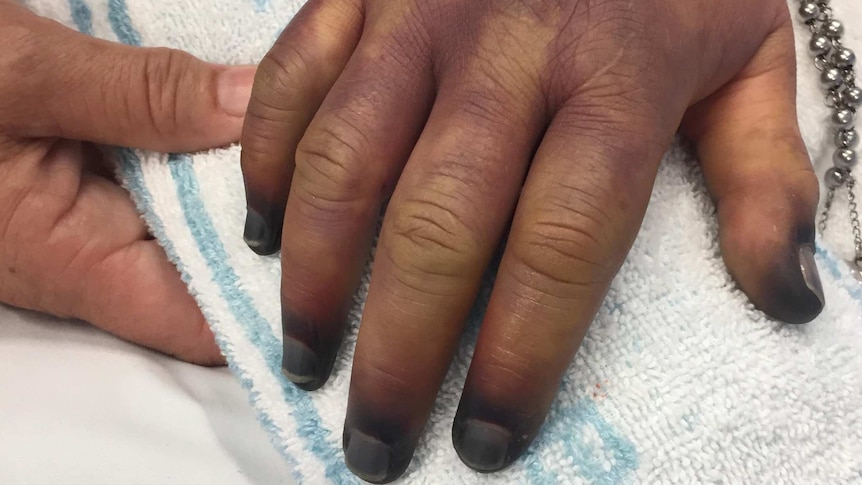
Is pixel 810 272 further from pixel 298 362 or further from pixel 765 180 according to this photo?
pixel 298 362

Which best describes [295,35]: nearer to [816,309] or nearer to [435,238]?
[435,238]

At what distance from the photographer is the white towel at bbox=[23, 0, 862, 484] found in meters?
0.40

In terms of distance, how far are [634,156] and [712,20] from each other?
0.14 meters

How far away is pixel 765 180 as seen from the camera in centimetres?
45

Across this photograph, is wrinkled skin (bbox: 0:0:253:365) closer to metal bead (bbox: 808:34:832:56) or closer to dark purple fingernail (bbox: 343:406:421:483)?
dark purple fingernail (bbox: 343:406:421:483)

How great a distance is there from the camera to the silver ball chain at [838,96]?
576 mm

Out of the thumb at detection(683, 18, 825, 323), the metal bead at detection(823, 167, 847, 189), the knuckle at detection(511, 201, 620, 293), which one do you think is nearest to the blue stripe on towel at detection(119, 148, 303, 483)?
the knuckle at detection(511, 201, 620, 293)

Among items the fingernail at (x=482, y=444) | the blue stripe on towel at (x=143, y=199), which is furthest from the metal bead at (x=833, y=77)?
the blue stripe on towel at (x=143, y=199)

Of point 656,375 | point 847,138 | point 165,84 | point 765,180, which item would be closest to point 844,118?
point 847,138

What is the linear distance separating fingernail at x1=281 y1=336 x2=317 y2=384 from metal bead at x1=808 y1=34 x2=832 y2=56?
1.62 ft

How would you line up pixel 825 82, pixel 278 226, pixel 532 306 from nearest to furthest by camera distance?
pixel 532 306
pixel 278 226
pixel 825 82

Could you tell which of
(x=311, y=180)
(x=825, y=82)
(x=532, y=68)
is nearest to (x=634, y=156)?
(x=532, y=68)

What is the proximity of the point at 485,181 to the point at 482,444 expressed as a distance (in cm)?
15

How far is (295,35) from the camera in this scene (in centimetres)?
47
